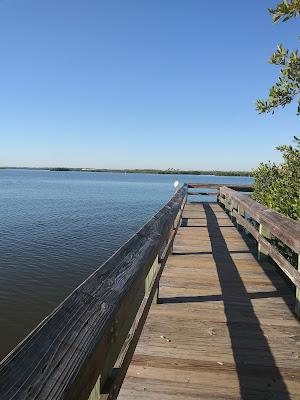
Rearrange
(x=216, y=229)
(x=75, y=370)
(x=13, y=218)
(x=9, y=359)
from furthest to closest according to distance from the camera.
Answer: (x=13, y=218), (x=216, y=229), (x=75, y=370), (x=9, y=359)

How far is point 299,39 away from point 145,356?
607 cm

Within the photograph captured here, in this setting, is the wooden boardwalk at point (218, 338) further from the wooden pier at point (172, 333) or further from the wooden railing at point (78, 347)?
the wooden railing at point (78, 347)

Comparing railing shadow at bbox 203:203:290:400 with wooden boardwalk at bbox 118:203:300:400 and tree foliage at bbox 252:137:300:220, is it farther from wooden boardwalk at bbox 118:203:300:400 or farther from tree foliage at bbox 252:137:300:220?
tree foliage at bbox 252:137:300:220

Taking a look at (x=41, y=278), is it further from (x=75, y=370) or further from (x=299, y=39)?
(x=75, y=370)

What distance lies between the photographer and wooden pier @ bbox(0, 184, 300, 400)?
3.89 ft

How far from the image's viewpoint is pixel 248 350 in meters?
3.57

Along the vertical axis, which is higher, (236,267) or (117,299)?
(117,299)

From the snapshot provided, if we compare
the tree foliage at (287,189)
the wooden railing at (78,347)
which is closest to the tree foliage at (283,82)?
the tree foliage at (287,189)

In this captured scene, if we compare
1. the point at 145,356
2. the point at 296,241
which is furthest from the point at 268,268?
the point at 145,356

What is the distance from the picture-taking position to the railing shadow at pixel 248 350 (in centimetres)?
293

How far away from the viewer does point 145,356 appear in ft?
11.4

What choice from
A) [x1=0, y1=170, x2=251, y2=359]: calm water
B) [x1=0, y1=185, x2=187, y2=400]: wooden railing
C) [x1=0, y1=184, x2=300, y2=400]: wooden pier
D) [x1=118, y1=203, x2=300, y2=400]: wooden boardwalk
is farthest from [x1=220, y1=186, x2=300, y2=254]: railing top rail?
[x1=0, y1=170, x2=251, y2=359]: calm water

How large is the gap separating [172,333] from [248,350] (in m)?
0.79

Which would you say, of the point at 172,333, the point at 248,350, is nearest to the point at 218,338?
the point at 248,350
